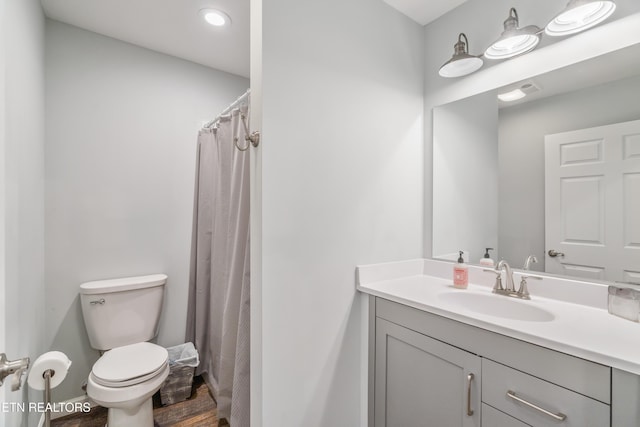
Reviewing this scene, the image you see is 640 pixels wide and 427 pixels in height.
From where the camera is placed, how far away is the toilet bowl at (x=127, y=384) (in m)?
1.38

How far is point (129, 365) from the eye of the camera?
1538 millimetres

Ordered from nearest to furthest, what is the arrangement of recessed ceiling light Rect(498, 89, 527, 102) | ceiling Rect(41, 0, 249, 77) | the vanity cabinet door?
the vanity cabinet door < recessed ceiling light Rect(498, 89, 527, 102) < ceiling Rect(41, 0, 249, 77)

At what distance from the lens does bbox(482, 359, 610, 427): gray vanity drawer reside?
2.48 ft

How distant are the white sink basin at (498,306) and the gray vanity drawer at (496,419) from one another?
Result: 41 cm

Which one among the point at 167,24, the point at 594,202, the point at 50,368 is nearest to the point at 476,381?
the point at 594,202

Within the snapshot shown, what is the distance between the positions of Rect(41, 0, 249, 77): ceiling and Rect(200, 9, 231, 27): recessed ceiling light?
3 centimetres

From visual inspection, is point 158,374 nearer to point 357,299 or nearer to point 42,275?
point 42,275

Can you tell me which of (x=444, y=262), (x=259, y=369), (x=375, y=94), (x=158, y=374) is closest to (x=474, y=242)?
(x=444, y=262)

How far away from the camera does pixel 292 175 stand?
1220 millimetres

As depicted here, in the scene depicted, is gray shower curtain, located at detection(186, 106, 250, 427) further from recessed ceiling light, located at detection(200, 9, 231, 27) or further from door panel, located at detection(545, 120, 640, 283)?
door panel, located at detection(545, 120, 640, 283)

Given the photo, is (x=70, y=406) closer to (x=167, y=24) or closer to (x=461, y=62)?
(x=167, y=24)

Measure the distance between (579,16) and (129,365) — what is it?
8.89ft

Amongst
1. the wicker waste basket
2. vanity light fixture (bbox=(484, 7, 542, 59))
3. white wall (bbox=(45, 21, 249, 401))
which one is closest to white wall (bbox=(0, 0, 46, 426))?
white wall (bbox=(45, 21, 249, 401))

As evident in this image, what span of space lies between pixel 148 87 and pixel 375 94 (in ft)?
5.67
